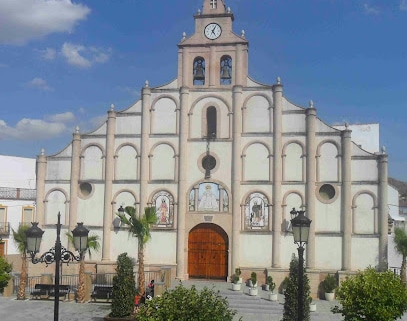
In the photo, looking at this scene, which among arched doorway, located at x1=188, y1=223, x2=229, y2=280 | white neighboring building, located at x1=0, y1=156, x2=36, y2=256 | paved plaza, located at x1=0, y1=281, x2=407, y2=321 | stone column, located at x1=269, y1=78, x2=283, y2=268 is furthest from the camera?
Answer: white neighboring building, located at x1=0, y1=156, x2=36, y2=256

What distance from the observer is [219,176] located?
→ 35000 millimetres

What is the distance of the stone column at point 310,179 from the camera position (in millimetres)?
33469

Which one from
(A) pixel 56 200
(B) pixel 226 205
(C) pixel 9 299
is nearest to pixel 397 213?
(B) pixel 226 205

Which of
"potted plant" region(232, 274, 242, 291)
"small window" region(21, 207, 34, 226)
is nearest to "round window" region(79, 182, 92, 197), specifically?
"small window" region(21, 207, 34, 226)

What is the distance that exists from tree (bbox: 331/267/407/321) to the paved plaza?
7561 millimetres

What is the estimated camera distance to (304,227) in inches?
629

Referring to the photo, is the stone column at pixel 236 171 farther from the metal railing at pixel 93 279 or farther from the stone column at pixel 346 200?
the stone column at pixel 346 200

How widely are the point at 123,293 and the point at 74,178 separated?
12843 millimetres

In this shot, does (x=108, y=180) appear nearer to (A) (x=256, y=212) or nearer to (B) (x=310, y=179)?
(A) (x=256, y=212)

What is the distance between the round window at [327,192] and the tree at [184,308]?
845 inches

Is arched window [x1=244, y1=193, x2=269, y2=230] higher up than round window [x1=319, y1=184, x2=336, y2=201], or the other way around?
round window [x1=319, y1=184, x2=336, y2=201]

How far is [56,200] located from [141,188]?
605 centimetres

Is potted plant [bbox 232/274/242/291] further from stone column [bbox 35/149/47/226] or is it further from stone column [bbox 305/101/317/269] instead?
stone column [bbox 35/149/47/226]

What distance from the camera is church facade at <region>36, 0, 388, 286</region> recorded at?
3353cm
